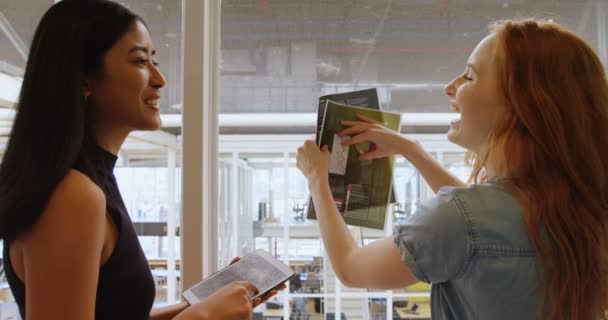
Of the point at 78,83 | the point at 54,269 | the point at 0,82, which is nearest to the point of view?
the point at 54,269

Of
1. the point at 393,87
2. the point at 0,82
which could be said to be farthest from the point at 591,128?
the point at 0,82

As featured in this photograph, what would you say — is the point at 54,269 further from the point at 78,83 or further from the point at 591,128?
the point at 591,128

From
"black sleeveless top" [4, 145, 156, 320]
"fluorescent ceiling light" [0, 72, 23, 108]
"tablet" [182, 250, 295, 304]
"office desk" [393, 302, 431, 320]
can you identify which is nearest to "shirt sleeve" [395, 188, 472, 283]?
"tablet" [182, 250, 295, 304]

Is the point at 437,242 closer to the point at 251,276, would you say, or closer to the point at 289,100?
the point at 251,276

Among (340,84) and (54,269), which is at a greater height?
(340,84)

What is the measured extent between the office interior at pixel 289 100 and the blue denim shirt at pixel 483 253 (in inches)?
31.0

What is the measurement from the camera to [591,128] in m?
0.87

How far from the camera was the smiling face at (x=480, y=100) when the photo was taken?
928 millimetres

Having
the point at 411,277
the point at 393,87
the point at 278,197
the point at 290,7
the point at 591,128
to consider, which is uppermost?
the point at 290,7

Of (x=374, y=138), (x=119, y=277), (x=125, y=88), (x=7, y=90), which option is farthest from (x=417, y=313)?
(x=7, y=90)

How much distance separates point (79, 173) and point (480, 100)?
A: 784mm

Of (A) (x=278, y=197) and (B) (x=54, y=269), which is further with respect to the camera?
(A) (x=278, y=197)

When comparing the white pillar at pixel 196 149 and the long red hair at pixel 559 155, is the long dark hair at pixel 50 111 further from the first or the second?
the long red hair at pixel 559 155

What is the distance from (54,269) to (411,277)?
2.06 feet
